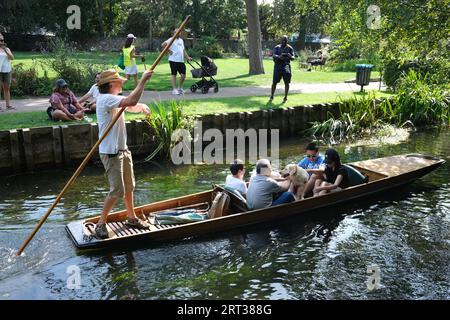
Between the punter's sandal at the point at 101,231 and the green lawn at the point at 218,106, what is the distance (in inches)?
189

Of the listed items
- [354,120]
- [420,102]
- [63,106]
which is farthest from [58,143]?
[420,102]

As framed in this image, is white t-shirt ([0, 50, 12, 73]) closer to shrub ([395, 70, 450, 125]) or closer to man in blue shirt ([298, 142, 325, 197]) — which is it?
man in blue shirt ([298, 142, 325, 197])

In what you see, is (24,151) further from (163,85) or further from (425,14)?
(425,14)

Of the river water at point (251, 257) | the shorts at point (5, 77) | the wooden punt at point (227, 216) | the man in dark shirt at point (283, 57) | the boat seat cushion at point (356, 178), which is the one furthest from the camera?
the man in dark shirt at point (283, 57)

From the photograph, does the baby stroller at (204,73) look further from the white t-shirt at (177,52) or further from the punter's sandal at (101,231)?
the punter's sandal at (101,231)

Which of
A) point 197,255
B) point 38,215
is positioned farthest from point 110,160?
point 38,215

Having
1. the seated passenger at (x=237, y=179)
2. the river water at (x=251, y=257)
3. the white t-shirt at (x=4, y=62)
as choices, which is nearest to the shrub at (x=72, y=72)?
the white t-shirt at (x=4, y=62)

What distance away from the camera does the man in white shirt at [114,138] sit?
6.09 meters

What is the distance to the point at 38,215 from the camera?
8.00 meters

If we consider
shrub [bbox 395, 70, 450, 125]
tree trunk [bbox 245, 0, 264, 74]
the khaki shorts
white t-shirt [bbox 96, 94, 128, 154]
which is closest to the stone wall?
Answer: the khaki shorts

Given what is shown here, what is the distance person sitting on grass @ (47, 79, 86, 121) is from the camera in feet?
36.2

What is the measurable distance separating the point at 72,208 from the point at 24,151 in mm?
2652

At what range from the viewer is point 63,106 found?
11156 millimetres

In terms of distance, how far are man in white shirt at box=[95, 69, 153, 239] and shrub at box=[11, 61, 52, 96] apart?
8654mm
